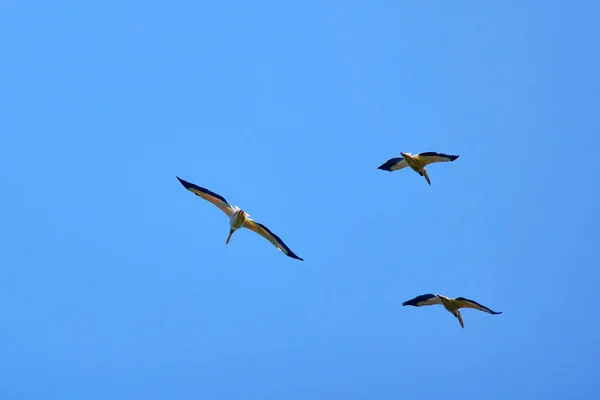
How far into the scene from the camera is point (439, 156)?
112ft

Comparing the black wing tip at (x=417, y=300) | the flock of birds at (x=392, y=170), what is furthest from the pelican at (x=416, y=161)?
the black wing tip at (x=417, y=300)

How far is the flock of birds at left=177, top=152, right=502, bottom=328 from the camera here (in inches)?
1190

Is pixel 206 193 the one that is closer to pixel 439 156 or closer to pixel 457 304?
pixel 439 156

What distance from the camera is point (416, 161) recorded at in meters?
35.1

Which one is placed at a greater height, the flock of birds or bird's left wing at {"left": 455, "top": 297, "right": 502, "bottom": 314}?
the flock of birds

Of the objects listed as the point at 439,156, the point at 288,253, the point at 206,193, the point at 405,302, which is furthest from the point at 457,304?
the point at 206,193

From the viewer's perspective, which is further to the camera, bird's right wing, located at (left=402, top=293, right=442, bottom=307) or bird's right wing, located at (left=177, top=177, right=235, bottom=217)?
bird's right wing, located at (left=402, top=293, right=442, bottom=307)

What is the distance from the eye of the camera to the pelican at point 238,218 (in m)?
30.0

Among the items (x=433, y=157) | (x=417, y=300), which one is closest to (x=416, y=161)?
(x=433, y=157)

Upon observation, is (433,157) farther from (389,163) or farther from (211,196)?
(211,196)

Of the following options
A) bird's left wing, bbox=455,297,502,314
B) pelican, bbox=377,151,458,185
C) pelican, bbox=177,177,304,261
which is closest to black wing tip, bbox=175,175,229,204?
pelican, bbox=177,177,304,261

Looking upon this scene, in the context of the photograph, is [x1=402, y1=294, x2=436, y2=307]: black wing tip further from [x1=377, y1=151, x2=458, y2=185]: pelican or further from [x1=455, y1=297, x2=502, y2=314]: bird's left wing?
[x1=377, y1=151, x2=458, y2=185]: pelican

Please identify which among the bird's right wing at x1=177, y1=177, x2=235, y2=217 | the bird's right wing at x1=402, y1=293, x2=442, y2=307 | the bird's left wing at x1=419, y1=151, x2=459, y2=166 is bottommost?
the bird's right wing at x1=402, y1=293, x2=442, y2=307

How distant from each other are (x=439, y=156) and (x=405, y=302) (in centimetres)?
682
